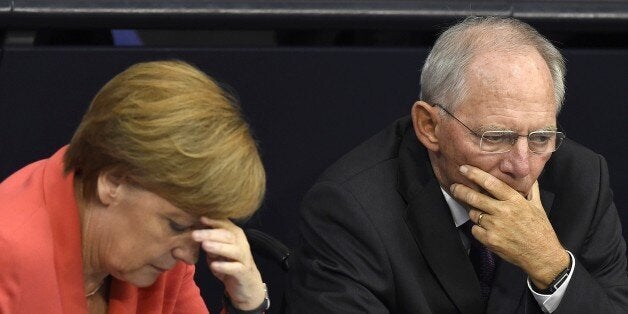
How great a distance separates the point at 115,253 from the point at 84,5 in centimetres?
94

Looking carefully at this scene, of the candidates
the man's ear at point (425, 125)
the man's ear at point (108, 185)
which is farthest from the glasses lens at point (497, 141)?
the man's ear at point (108, 185)

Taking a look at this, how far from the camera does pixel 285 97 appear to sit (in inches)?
118

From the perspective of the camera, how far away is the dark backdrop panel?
2.88 meters

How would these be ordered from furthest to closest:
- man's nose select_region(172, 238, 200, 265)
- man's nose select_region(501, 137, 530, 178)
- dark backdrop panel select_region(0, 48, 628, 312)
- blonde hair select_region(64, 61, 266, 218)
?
dark backdrop panel select_region(0, 48, 628, 312) < man's nose select_region(501, 137, 530, 178) < man's nose select_region(172, 238, 200, 265) < blonde hair select_region(64, 61, 266, 218)

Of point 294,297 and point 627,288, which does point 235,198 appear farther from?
point 627,288

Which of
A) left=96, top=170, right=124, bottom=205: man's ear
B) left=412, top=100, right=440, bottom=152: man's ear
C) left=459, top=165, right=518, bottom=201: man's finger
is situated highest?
left=96, top=170, right=124, bottom=205: man's ear

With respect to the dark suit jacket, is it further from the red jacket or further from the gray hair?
the red jacket

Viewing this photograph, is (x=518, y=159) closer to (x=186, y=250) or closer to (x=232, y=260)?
(x=232, y=260)

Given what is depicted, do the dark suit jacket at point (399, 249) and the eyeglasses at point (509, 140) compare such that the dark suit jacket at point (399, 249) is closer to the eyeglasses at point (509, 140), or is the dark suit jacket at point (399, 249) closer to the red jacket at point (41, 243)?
the eyeglasses at point (509, 140)

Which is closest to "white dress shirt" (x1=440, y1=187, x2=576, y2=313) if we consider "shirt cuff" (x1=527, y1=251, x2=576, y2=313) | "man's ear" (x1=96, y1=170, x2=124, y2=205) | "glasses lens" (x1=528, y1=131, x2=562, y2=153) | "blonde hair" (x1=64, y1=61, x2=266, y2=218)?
"shirt cuff" (x1=527, y1=251, x2=576, y2=313)

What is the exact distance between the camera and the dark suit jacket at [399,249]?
2.45 metres

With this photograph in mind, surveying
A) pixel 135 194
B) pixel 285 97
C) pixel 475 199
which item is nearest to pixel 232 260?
pixel 135 194

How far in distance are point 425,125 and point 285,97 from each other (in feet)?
1.81

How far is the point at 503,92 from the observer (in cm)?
242
